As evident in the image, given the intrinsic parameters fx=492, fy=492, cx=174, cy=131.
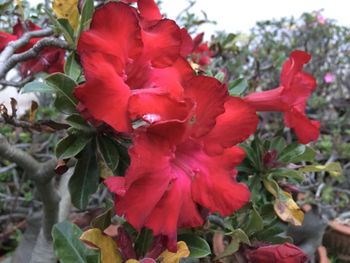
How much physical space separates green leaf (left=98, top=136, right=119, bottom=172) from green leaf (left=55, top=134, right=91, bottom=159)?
2 centimetres

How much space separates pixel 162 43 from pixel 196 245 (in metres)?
0.39

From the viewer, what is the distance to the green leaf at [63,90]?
2.50ft

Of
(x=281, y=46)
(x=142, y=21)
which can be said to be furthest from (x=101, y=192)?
(x=281, y=46)

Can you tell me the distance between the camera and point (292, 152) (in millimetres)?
1177

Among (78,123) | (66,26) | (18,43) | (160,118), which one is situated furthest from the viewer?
(18,43)

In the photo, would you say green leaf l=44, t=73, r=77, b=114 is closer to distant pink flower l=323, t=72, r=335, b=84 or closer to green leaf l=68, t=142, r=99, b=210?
Answer: green leaf l=68, t=142, r=99, b=210

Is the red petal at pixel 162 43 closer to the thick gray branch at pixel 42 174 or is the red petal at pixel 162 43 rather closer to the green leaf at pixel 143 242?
the green leaf at pixel 143 242

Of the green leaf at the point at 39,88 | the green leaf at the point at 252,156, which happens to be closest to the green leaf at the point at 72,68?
the green leaf at the point at 39,88

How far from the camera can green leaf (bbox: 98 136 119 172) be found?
31.3 inches

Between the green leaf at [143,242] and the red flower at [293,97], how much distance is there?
0.29m

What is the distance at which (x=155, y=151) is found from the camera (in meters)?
0.62

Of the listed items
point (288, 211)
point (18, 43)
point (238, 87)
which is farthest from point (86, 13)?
point (288, 211)

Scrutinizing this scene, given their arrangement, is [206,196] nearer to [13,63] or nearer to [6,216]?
[13,63]

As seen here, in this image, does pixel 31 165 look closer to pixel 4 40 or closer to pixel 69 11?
pixel 4 40
